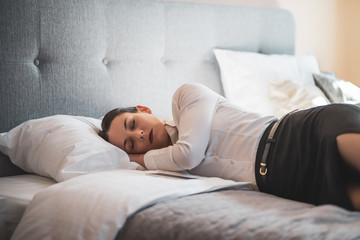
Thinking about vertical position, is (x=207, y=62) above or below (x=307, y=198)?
above

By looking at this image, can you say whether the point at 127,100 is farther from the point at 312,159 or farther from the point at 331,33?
the point at 331,33

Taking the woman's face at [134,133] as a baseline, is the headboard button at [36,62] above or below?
above

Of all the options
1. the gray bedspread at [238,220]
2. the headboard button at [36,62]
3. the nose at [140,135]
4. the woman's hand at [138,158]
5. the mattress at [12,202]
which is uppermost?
the headboard button at [36,62]

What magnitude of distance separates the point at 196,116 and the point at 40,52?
2.57 feet

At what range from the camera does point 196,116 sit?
157cm

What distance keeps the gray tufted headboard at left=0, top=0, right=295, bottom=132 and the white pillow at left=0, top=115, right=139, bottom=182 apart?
14 cm

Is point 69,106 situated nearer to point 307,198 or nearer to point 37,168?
point 37,168

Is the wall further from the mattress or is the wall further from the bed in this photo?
the mattress

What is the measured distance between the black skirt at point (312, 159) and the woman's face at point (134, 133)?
459 millimetres

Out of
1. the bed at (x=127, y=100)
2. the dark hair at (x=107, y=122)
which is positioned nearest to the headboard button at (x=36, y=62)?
the bed at (x=127, y=100)

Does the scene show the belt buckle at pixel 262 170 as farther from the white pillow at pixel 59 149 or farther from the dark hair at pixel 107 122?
the dark hair at pixel 107 122

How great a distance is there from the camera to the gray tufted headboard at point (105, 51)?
68.4 inches

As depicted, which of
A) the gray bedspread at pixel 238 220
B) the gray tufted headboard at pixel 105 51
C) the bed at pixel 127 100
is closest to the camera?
the gray bedspread at pixel 238 220

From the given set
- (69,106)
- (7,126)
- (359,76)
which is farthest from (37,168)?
(359,76)
